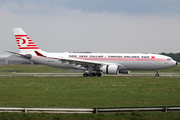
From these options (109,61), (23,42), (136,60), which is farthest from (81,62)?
(23,42)

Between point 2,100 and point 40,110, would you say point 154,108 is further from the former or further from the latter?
point 2,100

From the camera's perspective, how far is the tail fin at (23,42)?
44.0 m

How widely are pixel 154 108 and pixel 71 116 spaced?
4221 mm

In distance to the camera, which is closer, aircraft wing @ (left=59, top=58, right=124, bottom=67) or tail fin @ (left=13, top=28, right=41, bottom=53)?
aircraft wing @ (left=59, top=58, right=124, bottom=67)

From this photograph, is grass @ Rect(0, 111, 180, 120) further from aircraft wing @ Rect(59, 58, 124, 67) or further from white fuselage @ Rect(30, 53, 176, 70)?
white fuselage @ Rect(30, 53, 176, 70)

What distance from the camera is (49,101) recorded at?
17.4 metres

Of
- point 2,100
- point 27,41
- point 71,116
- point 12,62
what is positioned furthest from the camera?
point 12,62

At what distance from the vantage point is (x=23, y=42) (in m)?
44.1

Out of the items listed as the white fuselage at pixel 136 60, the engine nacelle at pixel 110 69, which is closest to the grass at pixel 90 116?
the engine nacelle at pixel 110 69

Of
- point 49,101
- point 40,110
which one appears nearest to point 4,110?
point 40,110

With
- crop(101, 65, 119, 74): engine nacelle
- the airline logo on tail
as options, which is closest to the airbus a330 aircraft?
crop(101, 65, 119, 74): engine nacelle

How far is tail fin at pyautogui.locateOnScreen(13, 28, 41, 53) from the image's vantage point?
4400 cm

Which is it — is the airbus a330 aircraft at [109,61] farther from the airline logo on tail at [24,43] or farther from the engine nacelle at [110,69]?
the airline logo on tail at [24,43]

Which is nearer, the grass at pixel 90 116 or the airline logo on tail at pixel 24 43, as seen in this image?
the grass at pixel 90 116
